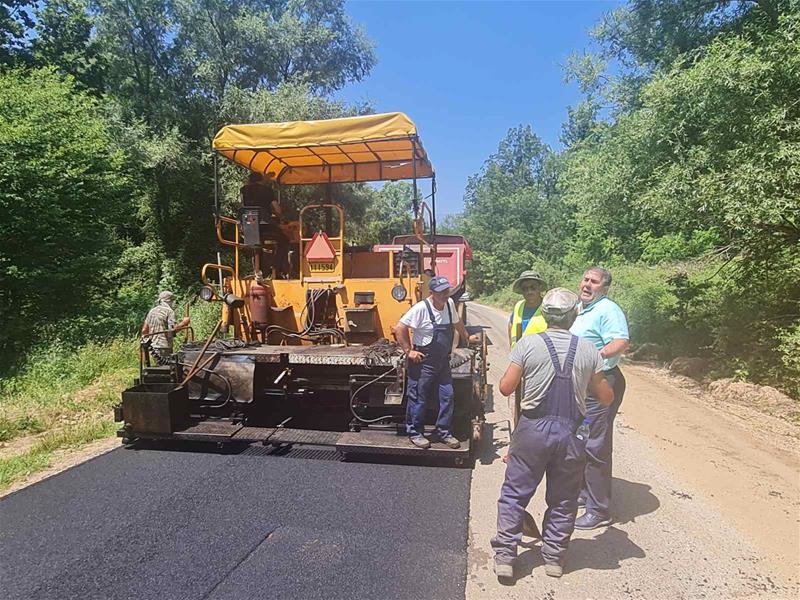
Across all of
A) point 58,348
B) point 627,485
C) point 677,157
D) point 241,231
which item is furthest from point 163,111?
point 627,485

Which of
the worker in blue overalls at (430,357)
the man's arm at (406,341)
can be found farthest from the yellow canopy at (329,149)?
the man's arm at (406,341)

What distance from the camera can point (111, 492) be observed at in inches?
168

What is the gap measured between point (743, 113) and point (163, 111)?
17341 millimetres

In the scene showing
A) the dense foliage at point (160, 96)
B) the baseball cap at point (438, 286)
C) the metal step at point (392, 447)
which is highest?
the dense foliage at point (160, 96)

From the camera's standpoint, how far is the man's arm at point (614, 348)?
354cm

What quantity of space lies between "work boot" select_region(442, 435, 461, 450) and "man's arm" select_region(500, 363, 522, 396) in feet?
5.38

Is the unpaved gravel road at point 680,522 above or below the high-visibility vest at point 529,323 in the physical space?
below

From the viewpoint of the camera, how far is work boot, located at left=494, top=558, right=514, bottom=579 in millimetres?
3018

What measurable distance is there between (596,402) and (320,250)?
3722mm

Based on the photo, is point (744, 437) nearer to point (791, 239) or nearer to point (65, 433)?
point (791, 239)

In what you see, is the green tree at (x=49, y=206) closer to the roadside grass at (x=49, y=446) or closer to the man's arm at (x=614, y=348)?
the roadside grass at (x=49, y=446)

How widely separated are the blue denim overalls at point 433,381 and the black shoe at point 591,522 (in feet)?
4.44

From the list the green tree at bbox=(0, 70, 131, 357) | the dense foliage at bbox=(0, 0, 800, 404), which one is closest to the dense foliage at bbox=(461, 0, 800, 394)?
the dense foliage at bbox=(0, 0, 800, 404)

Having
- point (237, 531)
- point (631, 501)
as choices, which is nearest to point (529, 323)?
point (631, 501)
